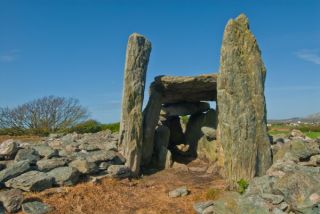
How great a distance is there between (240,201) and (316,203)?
1.51 meters

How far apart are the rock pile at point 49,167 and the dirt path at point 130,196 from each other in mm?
305

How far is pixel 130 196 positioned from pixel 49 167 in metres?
2.34

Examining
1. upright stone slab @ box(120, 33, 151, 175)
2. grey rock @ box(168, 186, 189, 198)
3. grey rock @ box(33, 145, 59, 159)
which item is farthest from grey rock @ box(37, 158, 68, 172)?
grey rock @ box(168, 186, 189, 198)

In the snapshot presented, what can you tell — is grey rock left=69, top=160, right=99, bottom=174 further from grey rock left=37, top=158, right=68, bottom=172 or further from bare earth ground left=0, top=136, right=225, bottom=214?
bare earth ground left=0, top=136, right=225, bottom=214

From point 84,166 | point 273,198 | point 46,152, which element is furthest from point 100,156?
point 273,198

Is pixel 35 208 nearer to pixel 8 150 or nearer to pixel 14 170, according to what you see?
pixel 14 170

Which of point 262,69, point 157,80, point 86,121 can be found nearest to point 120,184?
point 157,80

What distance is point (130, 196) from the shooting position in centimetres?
940

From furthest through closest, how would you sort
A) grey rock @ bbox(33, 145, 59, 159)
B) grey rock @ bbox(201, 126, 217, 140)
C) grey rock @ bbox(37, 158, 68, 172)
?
1. grey rock @ bbox(201, 126, 217, 140)
2. grey rock @ bbox(33, 145, 59, 159)
3. grey rock @ bbox(37, 158, 68, 172)

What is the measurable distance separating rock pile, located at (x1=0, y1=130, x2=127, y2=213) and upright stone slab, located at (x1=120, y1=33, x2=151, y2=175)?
44 centimetres

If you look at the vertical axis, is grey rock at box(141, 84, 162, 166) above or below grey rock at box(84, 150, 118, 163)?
above

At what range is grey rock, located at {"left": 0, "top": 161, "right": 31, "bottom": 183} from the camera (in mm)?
8603

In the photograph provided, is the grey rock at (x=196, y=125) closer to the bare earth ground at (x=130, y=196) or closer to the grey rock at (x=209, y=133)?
the grey rock at (x=209, y=133)

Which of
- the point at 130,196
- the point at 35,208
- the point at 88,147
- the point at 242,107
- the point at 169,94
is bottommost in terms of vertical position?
the point at 130,196
